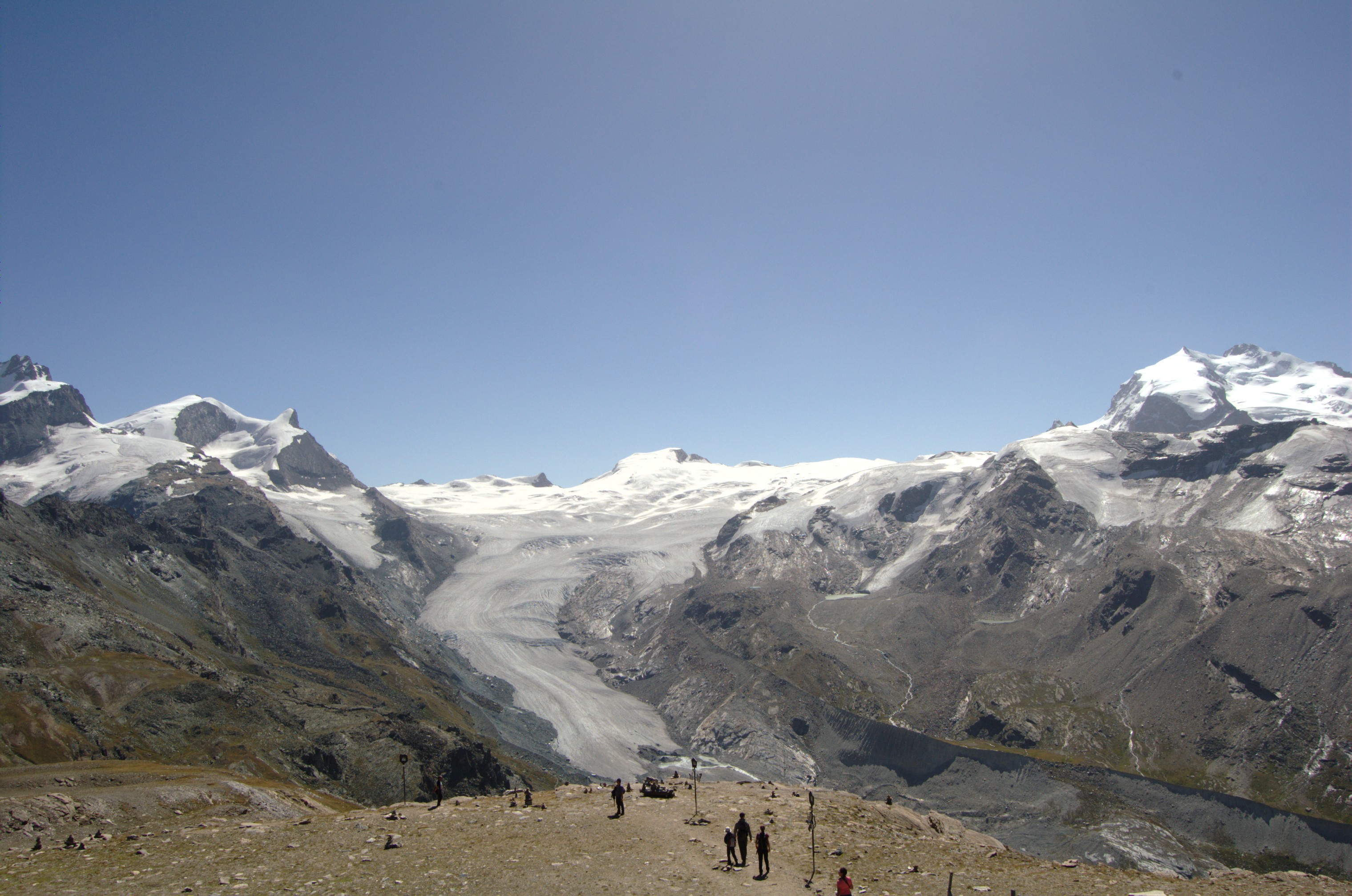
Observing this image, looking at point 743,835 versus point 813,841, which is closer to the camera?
point 743,835

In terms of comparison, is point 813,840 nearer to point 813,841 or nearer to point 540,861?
point 813,841

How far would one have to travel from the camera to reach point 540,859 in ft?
98.2

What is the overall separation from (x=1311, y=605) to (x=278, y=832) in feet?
570

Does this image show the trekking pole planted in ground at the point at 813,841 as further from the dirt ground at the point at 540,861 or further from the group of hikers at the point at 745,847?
the group of hikers at the point at 745,847

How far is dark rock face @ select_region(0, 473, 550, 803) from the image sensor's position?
77.6 metres

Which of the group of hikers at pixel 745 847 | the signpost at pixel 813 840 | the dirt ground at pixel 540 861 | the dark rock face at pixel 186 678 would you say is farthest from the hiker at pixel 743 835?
the dark rock face at pixel 186 678

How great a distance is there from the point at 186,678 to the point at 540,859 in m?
83.0

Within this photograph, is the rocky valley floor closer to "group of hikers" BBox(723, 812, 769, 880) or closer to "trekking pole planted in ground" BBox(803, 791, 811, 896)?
"trekking pole planted in ground" BBox(803, 791, 811, 896)

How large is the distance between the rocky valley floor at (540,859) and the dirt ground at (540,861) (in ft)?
0.32

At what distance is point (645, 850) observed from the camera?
104 ft

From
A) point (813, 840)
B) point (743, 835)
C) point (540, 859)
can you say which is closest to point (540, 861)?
point (540, 859)

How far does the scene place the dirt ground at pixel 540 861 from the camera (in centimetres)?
2644

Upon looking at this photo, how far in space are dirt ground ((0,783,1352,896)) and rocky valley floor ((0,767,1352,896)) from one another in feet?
0.32

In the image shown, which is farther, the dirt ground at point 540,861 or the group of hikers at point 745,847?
the group of hikers at point 745,847
